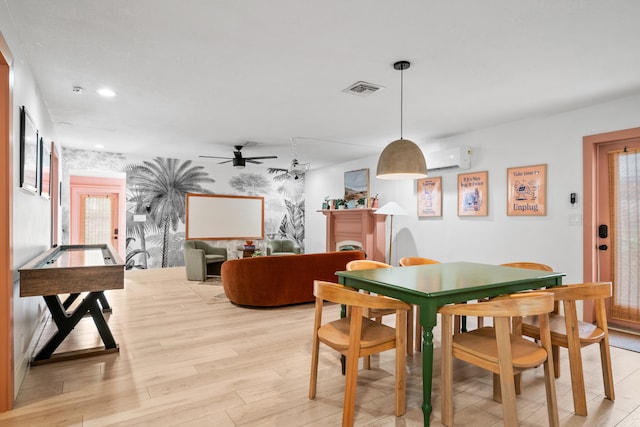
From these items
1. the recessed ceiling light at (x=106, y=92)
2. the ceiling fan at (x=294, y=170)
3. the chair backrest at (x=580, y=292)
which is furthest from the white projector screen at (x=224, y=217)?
the chair backrest at (x=580, y=292)

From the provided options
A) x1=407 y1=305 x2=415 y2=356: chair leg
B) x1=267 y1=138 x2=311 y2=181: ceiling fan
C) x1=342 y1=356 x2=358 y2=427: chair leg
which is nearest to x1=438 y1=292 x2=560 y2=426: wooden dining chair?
x1=342 y1=356 x2=358 y2=427: chair leg

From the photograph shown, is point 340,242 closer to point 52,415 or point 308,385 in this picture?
point 308,385

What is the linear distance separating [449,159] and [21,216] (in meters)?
5.19

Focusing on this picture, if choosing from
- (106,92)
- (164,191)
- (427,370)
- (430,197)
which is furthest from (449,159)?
(164,191)

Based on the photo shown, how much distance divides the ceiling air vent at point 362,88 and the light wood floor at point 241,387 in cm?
253

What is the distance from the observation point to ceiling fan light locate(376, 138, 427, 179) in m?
2.95

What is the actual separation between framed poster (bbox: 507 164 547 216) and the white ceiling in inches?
28.2

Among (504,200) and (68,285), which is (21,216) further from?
(504,200)

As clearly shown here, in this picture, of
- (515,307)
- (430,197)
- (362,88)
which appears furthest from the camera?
(430,197)

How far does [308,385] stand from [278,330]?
128 centimetres

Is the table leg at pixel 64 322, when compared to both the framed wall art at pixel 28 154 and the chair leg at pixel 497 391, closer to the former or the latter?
the framed wall art at pixel 28 154

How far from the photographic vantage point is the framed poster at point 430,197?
5.93 metres

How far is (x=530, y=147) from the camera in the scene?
472 centimetres

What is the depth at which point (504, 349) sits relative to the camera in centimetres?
186
